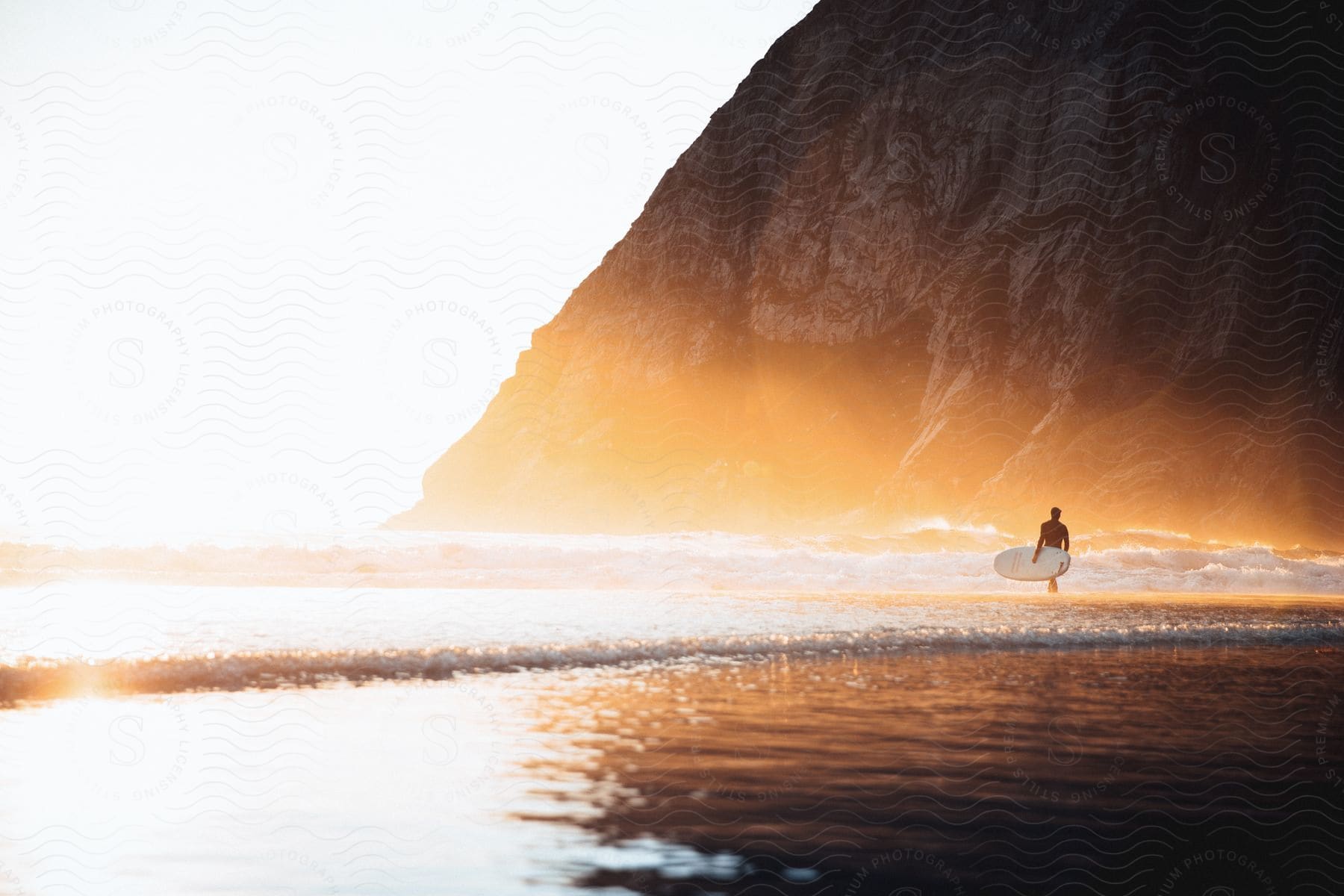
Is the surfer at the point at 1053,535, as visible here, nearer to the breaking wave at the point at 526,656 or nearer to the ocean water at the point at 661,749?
the ocean water at the point at 661,749

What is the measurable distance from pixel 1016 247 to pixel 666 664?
44.1 meters

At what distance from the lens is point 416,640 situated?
13.6 m

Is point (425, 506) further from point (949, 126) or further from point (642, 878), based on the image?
point (642, 878)

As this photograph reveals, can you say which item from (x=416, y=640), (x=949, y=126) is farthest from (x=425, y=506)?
(x=416, y=640)

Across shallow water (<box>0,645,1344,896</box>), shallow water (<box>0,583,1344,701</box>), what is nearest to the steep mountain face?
shallow water (<box>0,583,1344,701</box>)

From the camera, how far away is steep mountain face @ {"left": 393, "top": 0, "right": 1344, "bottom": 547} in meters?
44.7

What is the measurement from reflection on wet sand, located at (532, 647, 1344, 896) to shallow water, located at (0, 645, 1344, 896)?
1.0 inches

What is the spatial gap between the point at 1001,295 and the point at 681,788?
48.0 m

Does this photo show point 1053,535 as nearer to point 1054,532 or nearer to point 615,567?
point 1054,532

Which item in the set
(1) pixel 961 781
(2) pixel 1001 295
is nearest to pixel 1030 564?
(1) pixel 961 781

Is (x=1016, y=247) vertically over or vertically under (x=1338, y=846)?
over

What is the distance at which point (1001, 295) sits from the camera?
2023 inches

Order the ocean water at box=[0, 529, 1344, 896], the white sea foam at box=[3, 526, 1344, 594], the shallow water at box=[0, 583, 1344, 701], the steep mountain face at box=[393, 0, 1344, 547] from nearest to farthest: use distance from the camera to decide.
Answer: the ocean water at box=[0, 529, 1344, 896]
the shallow water at box=[0, 583, 1344, 701]
the white sea foam at box=[3, 526, 1344, 594]
the steep mountain face at box=[393, 0, 1344, 547]

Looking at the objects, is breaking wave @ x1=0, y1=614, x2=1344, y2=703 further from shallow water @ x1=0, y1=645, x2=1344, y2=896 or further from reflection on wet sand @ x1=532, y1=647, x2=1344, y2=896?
reflection on wet sand @ x1=532, y1=647, x2=1344, y2=896
